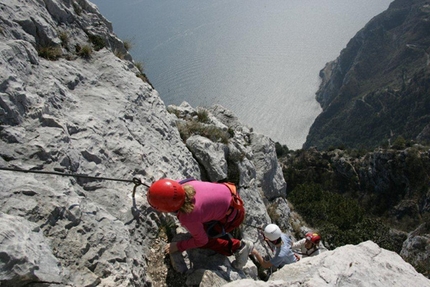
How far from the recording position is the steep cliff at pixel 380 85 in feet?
320

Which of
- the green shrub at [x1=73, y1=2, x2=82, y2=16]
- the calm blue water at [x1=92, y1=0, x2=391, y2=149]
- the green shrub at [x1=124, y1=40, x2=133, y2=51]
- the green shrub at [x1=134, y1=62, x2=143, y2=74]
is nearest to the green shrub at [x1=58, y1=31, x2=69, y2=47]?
the green shrub at [x1=73, y1=2, x2=82, y2=16]

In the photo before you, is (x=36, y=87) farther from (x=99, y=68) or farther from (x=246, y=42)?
(x=246, y=42)

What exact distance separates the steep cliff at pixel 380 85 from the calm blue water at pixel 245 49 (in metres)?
9.06

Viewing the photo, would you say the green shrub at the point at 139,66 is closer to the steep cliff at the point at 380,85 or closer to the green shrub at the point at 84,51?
the green shrub at the point at 84,51

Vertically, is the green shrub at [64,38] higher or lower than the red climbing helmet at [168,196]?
higher

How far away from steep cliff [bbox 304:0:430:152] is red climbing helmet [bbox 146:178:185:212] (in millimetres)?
94597

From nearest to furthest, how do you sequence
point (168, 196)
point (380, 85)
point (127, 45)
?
point (168, 196), point (127, 45), point (380, 85)

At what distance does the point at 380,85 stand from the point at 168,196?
13849cm

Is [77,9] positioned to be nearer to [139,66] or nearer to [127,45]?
[127,45]

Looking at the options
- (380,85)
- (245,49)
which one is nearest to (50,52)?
(245,49)

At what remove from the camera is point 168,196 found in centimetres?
494

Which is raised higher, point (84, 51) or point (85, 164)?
point (84, 51)

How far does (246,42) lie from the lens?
102 m

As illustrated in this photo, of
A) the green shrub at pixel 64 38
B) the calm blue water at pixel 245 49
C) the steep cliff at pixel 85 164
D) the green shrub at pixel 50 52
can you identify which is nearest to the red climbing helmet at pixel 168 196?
the steep cliff at pixel 85 164
